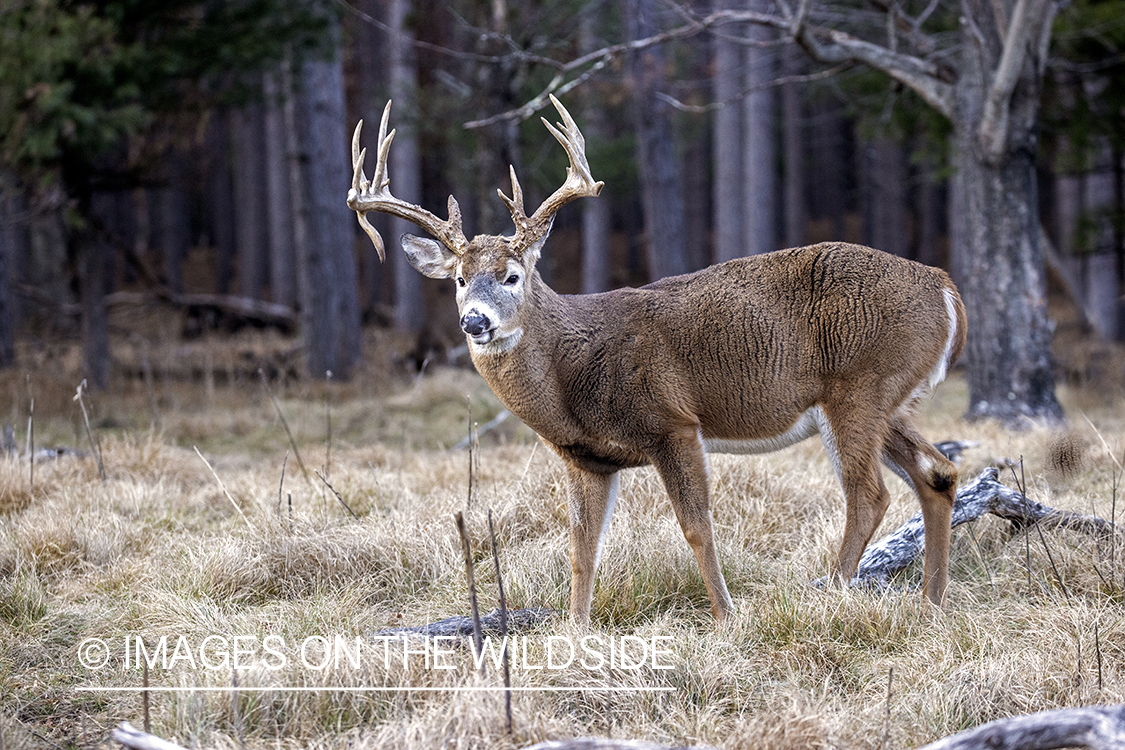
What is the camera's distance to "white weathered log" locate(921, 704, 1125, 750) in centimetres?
243

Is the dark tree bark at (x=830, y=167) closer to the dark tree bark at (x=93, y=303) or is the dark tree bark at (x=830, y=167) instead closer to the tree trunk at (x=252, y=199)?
the tree trunk at (x=252, y=199)

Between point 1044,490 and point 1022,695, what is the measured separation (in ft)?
7.42

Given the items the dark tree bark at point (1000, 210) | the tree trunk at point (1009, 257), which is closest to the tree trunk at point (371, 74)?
the dark tree bark at point (1000, 210)

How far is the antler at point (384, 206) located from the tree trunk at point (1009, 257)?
5.22m

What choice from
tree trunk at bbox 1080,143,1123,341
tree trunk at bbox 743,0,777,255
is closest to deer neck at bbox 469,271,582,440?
tree trunk at bbox 1080,143,1123,341

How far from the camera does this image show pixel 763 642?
3721 millimetres

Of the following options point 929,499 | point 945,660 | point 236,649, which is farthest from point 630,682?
point 929,499

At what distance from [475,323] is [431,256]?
0.64 metres

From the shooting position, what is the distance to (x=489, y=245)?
414cm

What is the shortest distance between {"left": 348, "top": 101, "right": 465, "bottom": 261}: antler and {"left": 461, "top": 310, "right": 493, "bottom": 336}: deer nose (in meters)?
0.46

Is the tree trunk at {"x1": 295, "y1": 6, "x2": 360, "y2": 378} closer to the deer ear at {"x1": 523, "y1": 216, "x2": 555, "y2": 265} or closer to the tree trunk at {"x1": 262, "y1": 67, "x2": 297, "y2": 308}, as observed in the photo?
the tree trunk at {"x1": 262, "y1": 67, "x2": 297, "y2": 308}

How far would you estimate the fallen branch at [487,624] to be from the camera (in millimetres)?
3848

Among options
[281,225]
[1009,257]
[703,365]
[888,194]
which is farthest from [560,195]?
[888,194]
